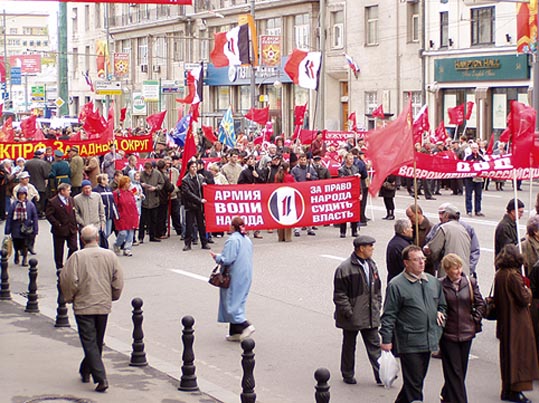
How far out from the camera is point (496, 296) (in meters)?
10.2

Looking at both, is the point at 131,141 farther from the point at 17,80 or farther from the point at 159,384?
the point at 17,80

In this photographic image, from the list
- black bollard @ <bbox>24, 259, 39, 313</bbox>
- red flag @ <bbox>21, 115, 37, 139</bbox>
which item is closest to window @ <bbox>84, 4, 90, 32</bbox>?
red flag @ <bbox>21, 115, 37, 139</bbox>

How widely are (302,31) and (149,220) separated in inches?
1355

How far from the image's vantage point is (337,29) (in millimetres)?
52344

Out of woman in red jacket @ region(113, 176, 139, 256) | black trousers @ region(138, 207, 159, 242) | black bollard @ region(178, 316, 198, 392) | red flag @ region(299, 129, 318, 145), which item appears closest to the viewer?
black bollard @ region(178, 316, 198, 392)

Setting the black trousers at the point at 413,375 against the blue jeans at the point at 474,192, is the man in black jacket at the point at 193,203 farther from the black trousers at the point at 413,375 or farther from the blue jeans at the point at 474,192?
the black trousers at the point at 413,375

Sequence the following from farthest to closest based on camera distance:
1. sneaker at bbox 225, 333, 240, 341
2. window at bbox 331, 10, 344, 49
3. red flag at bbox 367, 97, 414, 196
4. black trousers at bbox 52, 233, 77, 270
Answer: window at bbox 331, 10, 344, 49, black trousers at bbox 52, 233, 77, 270, sneaker at bbox 225, 333, 240, 341, red flag at bbox 367, 97, 414, 196

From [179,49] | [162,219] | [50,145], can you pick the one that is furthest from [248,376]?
[179,49]

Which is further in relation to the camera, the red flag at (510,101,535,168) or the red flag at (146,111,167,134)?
the red flag at (146,111,167,134)

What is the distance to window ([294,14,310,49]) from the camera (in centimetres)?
5438

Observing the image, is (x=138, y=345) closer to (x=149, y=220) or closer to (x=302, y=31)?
(x=149, y=220)

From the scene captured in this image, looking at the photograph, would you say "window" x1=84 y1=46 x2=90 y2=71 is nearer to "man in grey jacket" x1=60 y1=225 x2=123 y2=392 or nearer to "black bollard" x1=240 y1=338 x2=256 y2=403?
"man in grey jacket" x1=60 y1=225 x2=123 y2=392

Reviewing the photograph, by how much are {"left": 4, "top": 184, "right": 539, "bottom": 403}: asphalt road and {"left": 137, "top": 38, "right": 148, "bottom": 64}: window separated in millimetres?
51194

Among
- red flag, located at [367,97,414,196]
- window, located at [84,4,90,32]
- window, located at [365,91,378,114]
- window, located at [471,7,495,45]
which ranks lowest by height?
red flag, located at [367,97,414,196]
